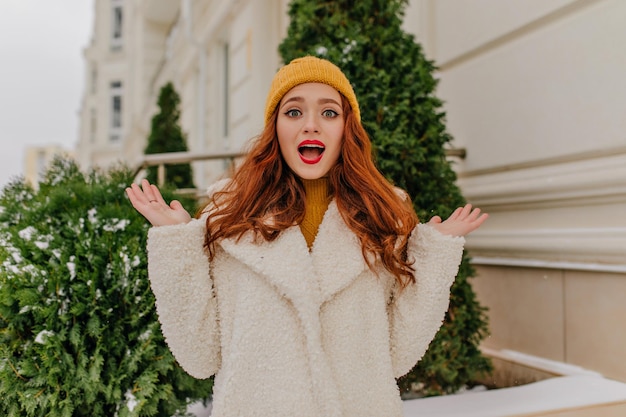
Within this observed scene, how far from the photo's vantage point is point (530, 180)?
2973 mm

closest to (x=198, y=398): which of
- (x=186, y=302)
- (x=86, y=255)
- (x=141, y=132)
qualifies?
(x=86, y=255)

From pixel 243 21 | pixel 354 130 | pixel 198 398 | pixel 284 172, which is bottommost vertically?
pixel 198 398

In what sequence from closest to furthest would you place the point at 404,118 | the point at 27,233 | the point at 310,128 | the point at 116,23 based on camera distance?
the point at 310,128 → the point at 27,233 → the point at 404,118 → the point at 116,23

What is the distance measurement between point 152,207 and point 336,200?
20.3 inches

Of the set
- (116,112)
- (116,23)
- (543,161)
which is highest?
(116,23)

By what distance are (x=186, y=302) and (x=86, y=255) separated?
0.75m

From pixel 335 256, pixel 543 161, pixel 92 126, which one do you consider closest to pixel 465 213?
pixel 335 256

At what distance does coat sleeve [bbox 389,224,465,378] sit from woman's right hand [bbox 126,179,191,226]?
67 cm

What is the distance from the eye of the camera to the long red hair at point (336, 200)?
1.53m

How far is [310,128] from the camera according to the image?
5.08 feet

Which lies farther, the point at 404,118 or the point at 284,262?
the point at 404,118

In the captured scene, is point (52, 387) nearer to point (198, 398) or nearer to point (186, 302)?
point (198, 398)

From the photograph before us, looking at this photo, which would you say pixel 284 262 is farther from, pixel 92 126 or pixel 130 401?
pixel 92 126

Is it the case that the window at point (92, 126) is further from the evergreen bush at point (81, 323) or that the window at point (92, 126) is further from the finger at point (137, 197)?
the finger at point (137, 197)
